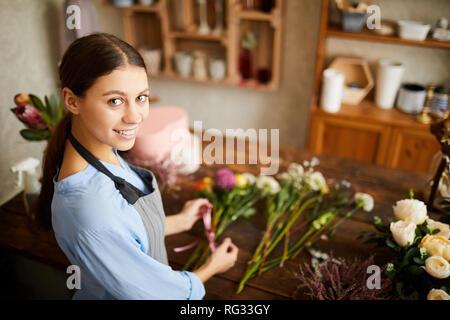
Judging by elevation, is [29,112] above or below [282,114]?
above

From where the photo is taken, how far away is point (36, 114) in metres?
1.54

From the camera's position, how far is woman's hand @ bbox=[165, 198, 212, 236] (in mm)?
1501

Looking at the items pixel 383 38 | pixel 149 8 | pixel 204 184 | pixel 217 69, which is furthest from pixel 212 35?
pixel 204 184

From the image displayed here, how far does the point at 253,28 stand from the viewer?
3.22 meters

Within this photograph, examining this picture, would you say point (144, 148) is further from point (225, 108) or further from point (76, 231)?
point (225, 108)

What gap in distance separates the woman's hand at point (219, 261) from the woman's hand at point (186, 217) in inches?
7.0

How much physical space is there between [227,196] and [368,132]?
1.63m

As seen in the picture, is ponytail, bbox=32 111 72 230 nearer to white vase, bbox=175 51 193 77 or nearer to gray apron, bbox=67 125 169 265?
gray apron, bbox=67 125 169 265

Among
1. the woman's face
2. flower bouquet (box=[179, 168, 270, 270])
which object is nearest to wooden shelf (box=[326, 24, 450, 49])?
flower bouquet (box=[179, 168, 270, 270])

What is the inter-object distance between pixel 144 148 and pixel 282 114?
197 centimetres

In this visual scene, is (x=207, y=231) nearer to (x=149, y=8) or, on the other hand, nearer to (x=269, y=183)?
(x=269, y=183)

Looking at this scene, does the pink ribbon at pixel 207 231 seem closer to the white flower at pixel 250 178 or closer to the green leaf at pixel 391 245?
the white flower at pixel 250 178
